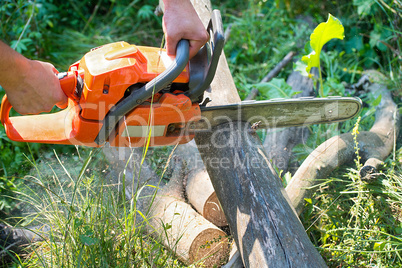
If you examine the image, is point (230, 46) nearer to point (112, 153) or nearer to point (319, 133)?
point (319, 133)

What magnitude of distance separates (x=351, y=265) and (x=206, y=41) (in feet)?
4.98

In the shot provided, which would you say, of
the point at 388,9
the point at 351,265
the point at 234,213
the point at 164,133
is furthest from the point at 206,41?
the point at 388,9

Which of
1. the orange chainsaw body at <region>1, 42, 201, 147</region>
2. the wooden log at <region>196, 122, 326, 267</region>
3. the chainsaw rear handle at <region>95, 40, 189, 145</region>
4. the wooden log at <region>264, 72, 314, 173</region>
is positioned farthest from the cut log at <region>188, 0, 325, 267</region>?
the wooden log at <region>264, 72, 314, 173</region>

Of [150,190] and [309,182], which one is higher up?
[309,182]

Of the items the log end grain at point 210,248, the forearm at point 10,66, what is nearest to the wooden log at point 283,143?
the log end grain at point 210,248

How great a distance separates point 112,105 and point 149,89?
24 centimetres

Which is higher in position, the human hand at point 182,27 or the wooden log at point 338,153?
the human hand at point 182,27

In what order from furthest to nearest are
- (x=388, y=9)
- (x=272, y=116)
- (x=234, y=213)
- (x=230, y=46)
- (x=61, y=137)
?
(x=230, y=46)
(x=388, y=9)
(x=272, y=116)
(x=61, y=137)
(x=234, y=213)

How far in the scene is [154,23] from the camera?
15.2 ft

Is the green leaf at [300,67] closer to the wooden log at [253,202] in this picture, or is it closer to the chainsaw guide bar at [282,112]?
the chainsaw guide bar at [282,112]

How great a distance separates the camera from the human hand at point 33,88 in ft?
5.47

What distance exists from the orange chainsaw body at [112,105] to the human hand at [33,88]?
62 millimetres

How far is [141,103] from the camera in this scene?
1820mm

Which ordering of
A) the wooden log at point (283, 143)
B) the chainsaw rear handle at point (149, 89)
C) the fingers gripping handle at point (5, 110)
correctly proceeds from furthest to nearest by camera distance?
the wooden log at point (283, 143)
the fingers gripping handle at point (5, 110)
the chainsaw rear handle at point (149, 89)
